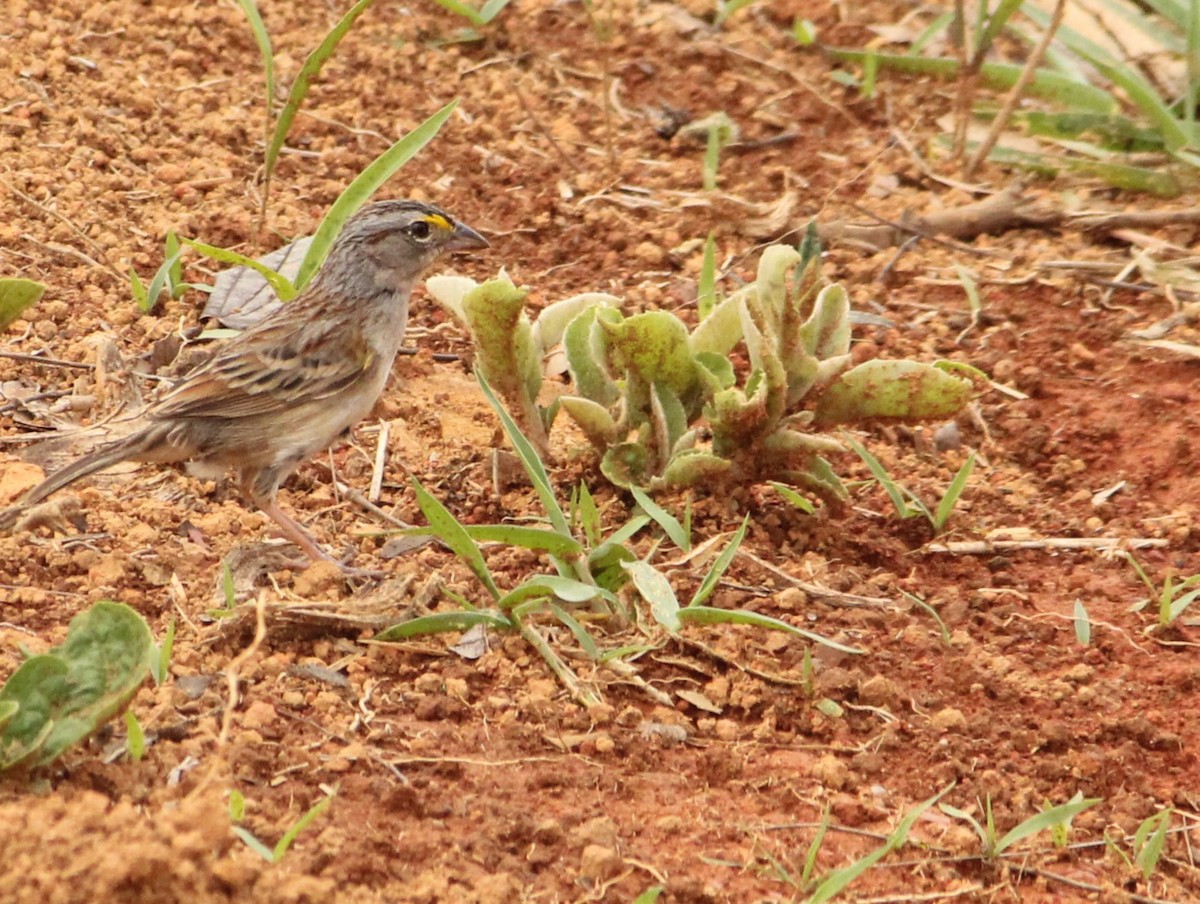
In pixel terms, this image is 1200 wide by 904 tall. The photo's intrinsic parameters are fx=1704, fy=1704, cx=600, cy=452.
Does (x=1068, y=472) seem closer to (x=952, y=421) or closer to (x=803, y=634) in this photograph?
(x=952, y=421)

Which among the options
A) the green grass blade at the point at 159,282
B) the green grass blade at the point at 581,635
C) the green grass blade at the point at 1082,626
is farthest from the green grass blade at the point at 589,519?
the green grass blade at the point at 159,282

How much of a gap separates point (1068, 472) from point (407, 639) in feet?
8.41

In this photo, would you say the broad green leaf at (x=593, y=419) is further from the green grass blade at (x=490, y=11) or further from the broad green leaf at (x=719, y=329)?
the green grass blade at (x=490, y=11)

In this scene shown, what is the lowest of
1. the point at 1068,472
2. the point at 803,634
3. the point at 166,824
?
the point at 1068,472

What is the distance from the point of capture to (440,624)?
14.7 ft

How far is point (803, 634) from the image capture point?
4527mm

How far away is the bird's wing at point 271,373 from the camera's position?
5.57 metres

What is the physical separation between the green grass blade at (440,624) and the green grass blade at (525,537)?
206 millimetres

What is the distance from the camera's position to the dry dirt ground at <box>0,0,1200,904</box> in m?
3.81

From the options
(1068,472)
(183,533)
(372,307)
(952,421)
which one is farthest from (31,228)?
(1068,472)

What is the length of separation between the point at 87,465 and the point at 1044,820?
2.97 m

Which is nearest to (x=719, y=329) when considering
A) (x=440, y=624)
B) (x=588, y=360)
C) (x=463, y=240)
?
(x=588, y=360)

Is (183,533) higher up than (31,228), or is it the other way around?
(31,228)

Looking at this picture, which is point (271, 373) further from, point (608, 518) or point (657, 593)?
point (657, 593)
